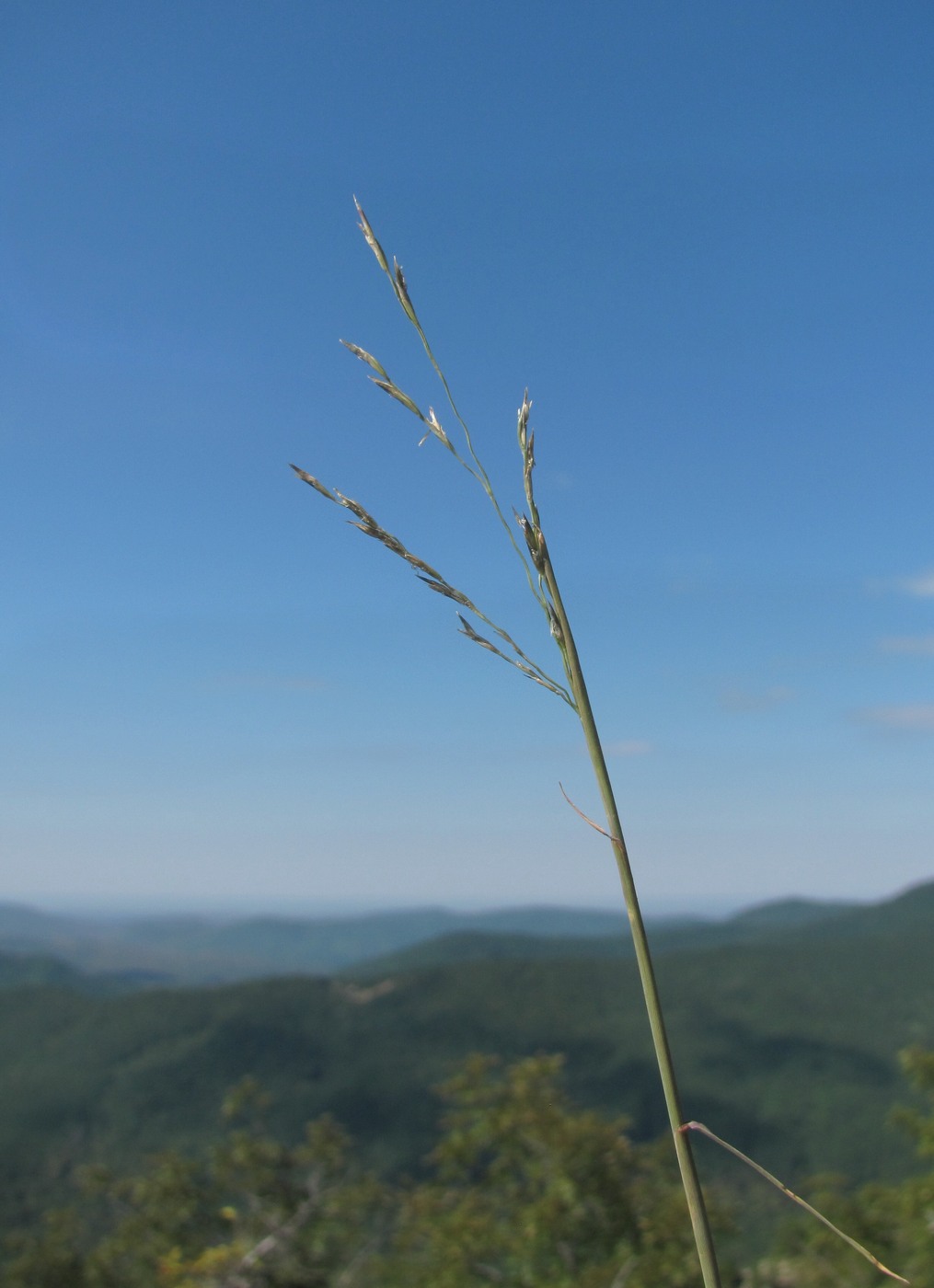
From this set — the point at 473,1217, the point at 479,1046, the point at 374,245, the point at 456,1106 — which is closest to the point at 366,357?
the point at 374,245

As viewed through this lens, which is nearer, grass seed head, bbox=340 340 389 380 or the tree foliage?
grass seed head, bbox=340 340 389 380

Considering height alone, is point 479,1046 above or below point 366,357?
below

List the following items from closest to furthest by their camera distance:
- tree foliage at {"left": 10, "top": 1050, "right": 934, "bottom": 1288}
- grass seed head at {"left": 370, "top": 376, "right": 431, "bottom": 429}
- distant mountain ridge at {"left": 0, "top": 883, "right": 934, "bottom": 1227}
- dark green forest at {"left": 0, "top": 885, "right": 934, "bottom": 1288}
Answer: grass seed head at {"left": 370, "top": 376, "right": 431, "bottom": 429} → tree foliage at {"left": 10, "top": 1050, "right": 934, "bottom": 1288} → dark green forest at {"left": 0, "top": 885, "right": 934, "bottom": 1288} → distant mountain ridge at {"left": 0, "top": 883, "right": 934, "bottom": 1227}

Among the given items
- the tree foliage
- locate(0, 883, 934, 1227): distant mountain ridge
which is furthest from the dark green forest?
locate(0, 883, 934, 1227): distant mountain ridge

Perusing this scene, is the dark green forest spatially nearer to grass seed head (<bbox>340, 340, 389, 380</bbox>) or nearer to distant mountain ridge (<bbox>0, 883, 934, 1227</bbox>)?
distant mountain ridge (<bbox>0, 883, 934, 1227</bbox>)

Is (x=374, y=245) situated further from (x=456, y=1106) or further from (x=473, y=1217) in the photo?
(x=456, y=1106)

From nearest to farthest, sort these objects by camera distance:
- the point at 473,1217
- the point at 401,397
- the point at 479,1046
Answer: the point at 401,397
the point at 473,1217
the point at 479,1046

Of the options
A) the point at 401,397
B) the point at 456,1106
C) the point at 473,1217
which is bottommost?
the point at 473,1217

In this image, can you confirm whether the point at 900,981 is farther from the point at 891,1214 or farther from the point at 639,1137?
the point at 891,1214

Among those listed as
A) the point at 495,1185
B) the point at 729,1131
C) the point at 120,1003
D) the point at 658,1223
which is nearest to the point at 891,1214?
the point at 658,1223
